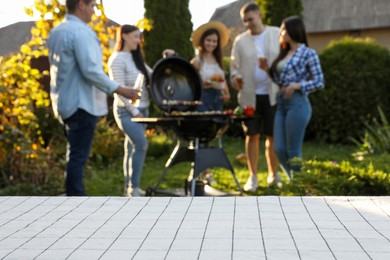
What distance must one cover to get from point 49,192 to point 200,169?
1587mm

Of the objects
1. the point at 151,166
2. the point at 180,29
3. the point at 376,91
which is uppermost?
the point at 180,29

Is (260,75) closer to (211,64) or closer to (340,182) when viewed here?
(211,64)

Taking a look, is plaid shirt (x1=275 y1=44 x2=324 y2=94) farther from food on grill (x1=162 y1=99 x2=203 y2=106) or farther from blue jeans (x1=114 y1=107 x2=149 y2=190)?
blue jeans (x1=114 y1=107 x2=149 y2=190)

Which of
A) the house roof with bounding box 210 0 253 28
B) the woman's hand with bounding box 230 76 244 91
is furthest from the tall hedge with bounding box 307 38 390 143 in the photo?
the house roof with bounding box 210 0 253 28

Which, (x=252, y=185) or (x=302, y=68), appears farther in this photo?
(x=252, y=185)

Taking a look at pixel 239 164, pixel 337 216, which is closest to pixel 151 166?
pixel 239 164

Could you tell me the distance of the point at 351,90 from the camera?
1148cm

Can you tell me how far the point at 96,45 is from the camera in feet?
16.3

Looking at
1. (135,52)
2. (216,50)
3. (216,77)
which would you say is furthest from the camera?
(216,50)

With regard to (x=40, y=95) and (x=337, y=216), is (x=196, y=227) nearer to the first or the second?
(x=337, y=216)

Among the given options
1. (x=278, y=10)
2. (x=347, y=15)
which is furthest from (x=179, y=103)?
(x=347, y=15)

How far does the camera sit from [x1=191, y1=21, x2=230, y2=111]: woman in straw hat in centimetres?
657

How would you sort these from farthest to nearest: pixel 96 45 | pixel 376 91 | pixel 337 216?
1. pixel 376 91
2. pixel 96 45
3. pixel 337 216

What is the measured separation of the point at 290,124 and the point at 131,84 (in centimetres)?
144
